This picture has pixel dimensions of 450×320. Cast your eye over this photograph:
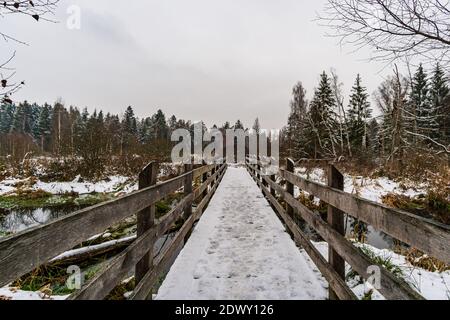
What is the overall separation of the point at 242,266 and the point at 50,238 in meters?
2.52

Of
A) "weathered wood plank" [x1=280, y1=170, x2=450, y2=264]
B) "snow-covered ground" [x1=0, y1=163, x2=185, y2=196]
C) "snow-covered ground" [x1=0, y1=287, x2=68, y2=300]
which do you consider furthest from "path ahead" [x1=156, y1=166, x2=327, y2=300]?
"snow-covered ground" [x1=0, y1=163, x2=185, y2=196]

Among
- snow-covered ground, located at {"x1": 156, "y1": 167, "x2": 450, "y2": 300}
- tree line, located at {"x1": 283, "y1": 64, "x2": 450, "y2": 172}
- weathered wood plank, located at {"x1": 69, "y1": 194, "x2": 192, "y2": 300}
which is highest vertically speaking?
tree line, located at {"x1": 283, "y1": 64, "x2": 450, "y2": 172}

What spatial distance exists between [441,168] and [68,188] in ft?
58.9

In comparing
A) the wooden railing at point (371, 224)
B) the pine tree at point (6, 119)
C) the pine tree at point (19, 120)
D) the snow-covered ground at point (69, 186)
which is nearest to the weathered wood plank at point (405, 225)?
the wooden railing at point (371, 224)

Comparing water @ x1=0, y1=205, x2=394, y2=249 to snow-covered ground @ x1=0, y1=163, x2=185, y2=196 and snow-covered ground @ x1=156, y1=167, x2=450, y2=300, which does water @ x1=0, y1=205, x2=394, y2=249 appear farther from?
snow-covered ground @ x1=156, y1=167, x2=450, y2=300

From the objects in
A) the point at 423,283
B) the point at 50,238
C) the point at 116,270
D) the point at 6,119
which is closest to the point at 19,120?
the point at 6,119

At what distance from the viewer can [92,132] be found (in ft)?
52.6

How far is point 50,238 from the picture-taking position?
119cm

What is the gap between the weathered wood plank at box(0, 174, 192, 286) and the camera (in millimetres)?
1002

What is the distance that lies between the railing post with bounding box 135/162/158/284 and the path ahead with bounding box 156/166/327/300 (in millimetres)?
421

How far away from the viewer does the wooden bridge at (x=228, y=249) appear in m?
1.24

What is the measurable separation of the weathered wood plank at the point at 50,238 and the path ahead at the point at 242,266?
4.29ft
